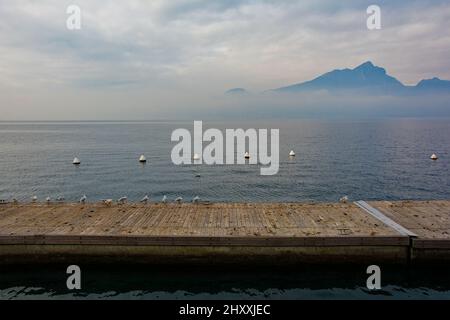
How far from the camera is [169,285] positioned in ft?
59.0

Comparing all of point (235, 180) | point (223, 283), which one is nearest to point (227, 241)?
point (223, 283)

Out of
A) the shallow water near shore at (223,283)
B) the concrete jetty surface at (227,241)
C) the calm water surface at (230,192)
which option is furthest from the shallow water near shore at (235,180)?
the shallow water near shore at (223,283)

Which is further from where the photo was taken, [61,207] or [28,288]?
[61,207]

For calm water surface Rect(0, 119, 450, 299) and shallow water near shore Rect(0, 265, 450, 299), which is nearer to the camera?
shallow water near shore Rect(0, 265, 450, 299)

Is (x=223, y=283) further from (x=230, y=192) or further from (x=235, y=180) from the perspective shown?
(x=235, y=180)

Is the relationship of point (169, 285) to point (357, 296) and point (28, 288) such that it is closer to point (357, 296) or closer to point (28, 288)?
point (28, 288)

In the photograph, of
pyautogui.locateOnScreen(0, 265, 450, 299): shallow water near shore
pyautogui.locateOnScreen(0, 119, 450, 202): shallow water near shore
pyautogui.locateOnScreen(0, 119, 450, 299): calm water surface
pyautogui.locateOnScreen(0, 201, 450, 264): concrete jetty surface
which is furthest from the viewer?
pyautogui.locateOnScreen(0, 119, 450, 202): shallow water near shore

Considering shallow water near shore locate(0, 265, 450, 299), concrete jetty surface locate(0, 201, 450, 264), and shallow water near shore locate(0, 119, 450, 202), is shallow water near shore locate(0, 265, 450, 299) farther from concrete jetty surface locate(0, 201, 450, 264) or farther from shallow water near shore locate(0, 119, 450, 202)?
shallow water near shore locate(0, 119, 450, 202)

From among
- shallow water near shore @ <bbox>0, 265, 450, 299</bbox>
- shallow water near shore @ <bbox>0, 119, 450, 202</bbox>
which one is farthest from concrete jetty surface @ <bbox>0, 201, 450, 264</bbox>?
shallow water near shore @ <bbox>0, 119, 450, 202</bbox>

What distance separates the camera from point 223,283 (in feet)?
59.1

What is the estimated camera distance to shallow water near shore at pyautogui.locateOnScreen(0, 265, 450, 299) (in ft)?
56.3

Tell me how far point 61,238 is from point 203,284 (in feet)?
27.8

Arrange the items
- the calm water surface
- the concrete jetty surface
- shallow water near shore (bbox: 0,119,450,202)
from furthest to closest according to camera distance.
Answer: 1. shallow water near shore (bbox: 0,119,450,202)
2. the concrete jetty surface
3. the calm water surface
